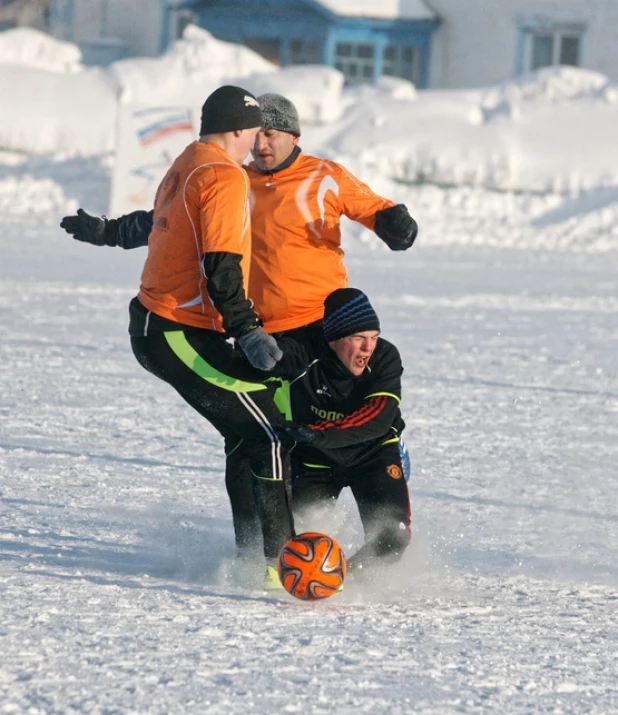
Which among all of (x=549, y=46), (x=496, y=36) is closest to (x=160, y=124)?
(x=496, y=36)

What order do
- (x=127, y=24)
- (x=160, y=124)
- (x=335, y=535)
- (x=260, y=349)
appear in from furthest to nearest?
(x=127, y=24) → (x=160, y=124) → (x=335, y=535) → (x=260, y=349)

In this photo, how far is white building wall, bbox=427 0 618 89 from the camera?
29.3m

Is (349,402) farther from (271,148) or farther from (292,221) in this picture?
(271,148)

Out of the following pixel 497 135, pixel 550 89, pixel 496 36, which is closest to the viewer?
pixel 497 135

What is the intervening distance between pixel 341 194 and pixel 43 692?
8.15 ft

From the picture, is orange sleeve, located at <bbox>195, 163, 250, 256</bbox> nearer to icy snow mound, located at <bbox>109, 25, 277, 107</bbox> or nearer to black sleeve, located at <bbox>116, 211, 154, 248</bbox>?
black sleeve, located at <bbox>116, 211, 154, 248</bbox>

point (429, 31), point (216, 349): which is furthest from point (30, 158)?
point (216, 349)

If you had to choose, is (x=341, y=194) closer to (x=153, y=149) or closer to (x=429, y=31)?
(x=153, y=149)

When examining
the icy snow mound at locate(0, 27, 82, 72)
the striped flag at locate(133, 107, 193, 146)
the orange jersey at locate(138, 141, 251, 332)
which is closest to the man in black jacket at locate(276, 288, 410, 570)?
the orange jersey at locate(138, 141, 251, 332)

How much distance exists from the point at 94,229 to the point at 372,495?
55.3 inches

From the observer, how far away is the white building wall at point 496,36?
2927 cm

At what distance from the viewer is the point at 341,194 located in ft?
17.4

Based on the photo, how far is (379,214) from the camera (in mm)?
5156

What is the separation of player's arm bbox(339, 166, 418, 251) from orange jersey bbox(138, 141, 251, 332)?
0.77 metres
